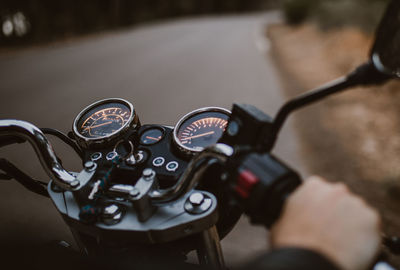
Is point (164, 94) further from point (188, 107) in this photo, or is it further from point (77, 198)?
point (77, 198)

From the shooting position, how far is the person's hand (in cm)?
57

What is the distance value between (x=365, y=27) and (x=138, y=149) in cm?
1002

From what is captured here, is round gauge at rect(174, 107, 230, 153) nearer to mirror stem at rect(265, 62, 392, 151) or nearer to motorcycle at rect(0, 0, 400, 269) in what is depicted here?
motorcycle at rect(0, 0, 400, 269)

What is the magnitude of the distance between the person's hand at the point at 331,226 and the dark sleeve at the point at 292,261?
2cm

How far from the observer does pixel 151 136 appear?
1.27 m

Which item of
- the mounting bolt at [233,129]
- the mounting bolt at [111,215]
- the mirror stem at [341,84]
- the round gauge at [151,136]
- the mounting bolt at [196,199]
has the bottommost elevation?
the mounting bolt at [111,215]

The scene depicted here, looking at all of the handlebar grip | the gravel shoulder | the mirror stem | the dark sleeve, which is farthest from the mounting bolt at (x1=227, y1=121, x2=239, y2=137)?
the gravel shoulder

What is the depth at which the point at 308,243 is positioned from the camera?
0.58 m

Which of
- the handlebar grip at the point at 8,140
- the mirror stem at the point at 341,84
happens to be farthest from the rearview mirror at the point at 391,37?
the handlebar grip at the point at 8,140

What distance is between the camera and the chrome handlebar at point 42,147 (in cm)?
94

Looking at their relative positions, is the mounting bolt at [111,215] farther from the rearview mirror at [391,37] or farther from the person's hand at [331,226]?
the rearview mirror at [391,37]

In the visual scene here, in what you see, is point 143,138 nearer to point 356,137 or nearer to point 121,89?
point 356,137

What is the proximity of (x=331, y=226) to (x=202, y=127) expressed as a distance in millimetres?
764

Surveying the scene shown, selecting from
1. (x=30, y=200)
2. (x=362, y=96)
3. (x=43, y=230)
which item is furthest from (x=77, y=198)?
(x=362, y=96)
